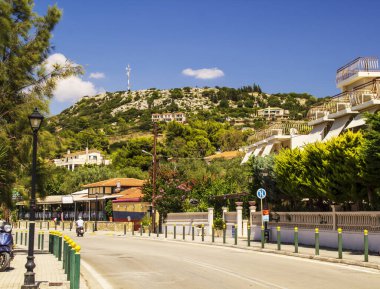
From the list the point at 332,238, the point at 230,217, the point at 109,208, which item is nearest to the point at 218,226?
the point at 230,217

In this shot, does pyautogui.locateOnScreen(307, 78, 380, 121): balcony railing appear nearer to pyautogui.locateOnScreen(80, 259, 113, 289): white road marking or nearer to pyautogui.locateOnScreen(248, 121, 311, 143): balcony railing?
pyautogui.locateOnScreen(248, 121, 311, 143): balcony railing

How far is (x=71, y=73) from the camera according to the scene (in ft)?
76.2

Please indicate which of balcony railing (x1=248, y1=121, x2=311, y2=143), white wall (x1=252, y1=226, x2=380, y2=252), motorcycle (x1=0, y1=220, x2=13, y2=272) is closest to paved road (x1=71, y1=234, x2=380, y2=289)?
motorcycle (x1=0, y1=220, x2=13, y2=272)

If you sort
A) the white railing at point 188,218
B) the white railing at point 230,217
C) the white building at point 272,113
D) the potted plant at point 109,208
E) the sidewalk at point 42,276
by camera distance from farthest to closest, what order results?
the white building at point 272,113 → the potted plant at point 109,208 → the white railing at point 188,218 → the white railing at point 230,217 → the sidewalk at point 42,276

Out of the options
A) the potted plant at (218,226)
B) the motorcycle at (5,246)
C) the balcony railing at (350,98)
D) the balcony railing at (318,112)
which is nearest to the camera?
the motorcycle at (5,246)

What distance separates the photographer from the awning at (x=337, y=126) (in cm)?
3068

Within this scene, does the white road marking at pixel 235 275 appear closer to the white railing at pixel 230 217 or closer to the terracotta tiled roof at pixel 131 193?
the white railing at pixel 230 217

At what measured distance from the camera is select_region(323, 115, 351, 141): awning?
1208 inches

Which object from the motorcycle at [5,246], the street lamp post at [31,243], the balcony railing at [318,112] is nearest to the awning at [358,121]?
the balcony railing at [318,112]

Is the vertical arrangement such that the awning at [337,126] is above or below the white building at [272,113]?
below

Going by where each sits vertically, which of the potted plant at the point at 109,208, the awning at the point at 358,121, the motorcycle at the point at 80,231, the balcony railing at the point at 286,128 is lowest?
the motorcycle at the point at 80,231

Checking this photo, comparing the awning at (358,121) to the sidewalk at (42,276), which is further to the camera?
the awning at (358,121)

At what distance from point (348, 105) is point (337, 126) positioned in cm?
142

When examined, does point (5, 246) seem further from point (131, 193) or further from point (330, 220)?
point (131, 193)
